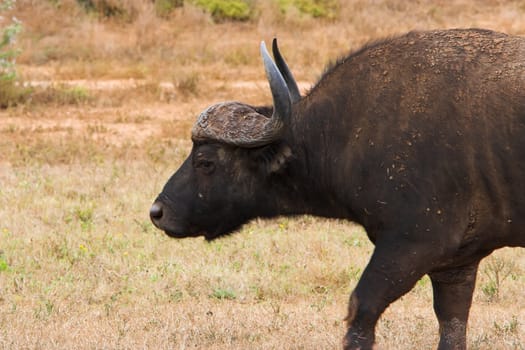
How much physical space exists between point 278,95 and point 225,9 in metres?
19.3

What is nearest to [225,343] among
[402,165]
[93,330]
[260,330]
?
[260,330]

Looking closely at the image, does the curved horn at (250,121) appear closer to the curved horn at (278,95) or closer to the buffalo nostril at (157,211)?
the curved horn at (278,95)

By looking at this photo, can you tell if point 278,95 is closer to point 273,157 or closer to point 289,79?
point 273,157

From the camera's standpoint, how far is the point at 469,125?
5.23 m

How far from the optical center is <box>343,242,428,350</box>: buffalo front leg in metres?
5.25

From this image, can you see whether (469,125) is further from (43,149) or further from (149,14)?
(149,14)

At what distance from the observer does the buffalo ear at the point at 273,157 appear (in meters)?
5.79

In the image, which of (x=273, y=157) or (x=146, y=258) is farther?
(x=146, y=258)

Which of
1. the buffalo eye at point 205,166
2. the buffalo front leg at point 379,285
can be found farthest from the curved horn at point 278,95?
the buffalo front leg at point 379,285

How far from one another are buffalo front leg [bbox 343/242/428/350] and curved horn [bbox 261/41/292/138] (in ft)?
2.94

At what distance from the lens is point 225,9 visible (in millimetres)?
24594

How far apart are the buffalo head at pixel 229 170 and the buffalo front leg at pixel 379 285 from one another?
2.79 ft

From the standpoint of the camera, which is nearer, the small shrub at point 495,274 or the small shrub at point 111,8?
the small shrub at point 495,274

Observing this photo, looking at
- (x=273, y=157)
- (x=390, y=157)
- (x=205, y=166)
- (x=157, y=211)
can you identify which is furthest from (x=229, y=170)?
(x=390, y=157)
